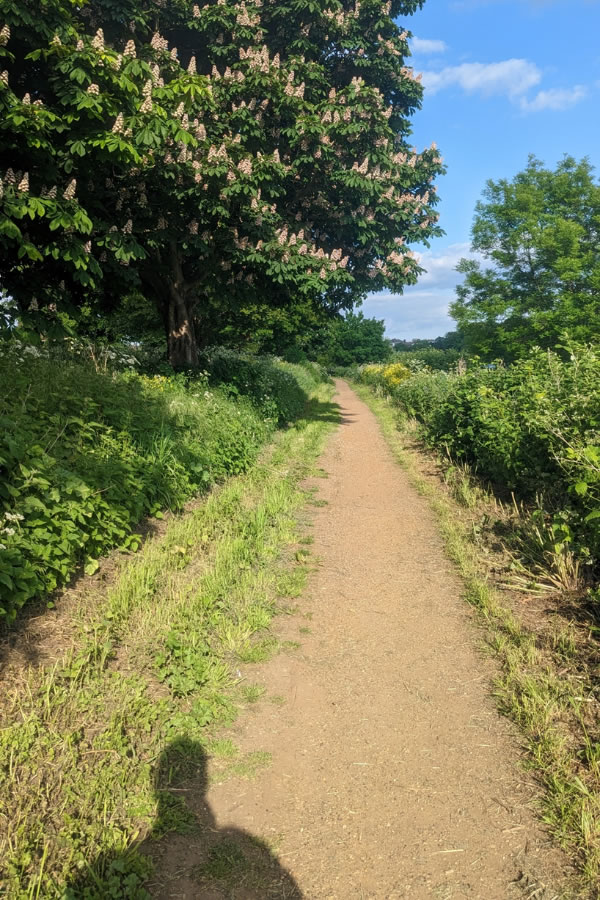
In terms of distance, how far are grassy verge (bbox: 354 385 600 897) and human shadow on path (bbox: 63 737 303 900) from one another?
1.37 meters

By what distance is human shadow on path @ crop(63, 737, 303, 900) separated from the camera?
2295 mm

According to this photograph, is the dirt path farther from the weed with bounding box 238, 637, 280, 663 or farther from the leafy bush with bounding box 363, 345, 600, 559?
the leafy bush with bounding box 363, 345, 600, 559

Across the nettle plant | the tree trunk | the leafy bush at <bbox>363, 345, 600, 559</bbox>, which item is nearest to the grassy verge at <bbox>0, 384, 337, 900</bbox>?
the leafy bush at <bbox>363, 345, 600, 559</bbox>

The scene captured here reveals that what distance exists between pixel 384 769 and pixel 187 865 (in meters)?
1.17

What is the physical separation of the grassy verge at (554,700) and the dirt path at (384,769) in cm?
13

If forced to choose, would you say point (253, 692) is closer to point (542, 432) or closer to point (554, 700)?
point (554, 700)

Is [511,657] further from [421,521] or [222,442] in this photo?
[222,442]

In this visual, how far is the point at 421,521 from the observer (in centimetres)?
755

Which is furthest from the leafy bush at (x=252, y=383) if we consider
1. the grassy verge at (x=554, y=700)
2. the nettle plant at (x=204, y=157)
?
the grassy verge at (x=554, y=700)

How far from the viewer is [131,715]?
127 inches

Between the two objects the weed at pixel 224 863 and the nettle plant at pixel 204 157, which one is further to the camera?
the nettle plant at pixel 204 157

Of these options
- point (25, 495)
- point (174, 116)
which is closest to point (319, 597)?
point (25, 495)

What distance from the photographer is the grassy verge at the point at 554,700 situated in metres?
2.63

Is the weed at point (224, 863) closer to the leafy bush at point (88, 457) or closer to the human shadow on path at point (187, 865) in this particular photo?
the human shadow on path at point (187, 865)
